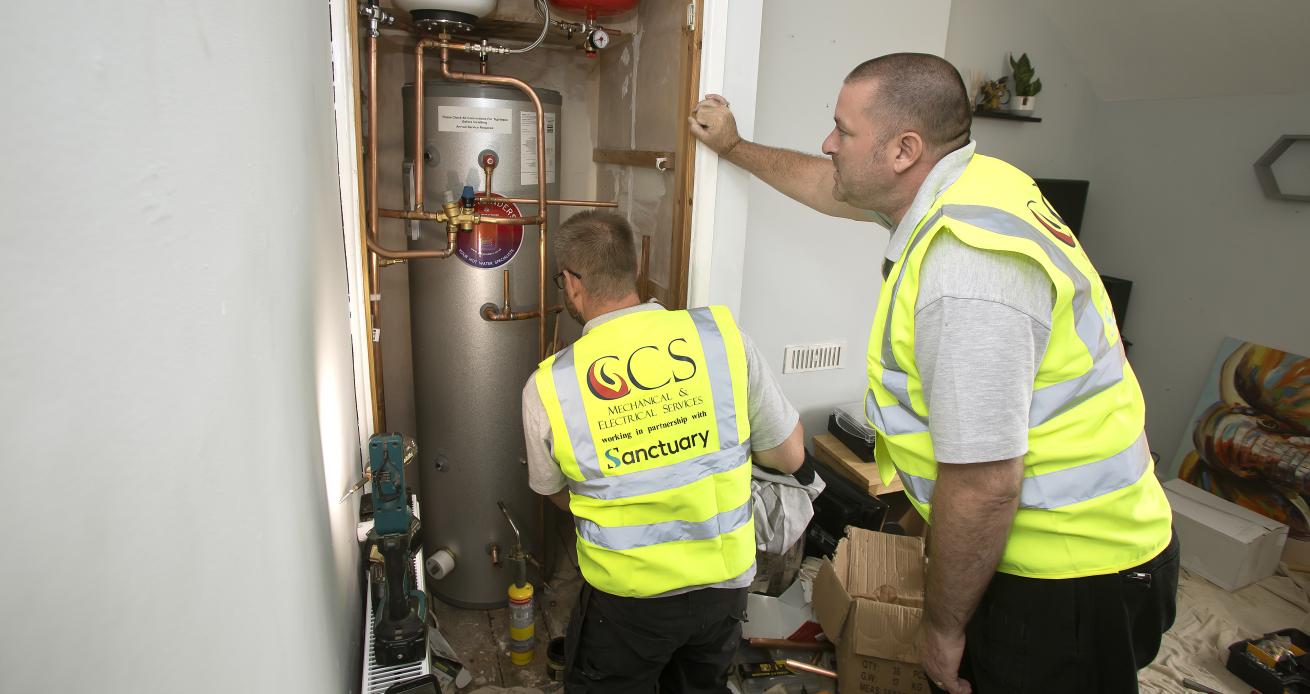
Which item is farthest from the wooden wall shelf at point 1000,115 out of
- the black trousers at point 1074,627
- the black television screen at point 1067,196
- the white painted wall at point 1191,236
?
the black trousers at point 1074,627

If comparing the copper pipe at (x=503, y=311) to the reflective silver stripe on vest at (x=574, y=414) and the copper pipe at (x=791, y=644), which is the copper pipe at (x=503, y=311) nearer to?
the reflective silver stripe on vest at (x=574, y=414)

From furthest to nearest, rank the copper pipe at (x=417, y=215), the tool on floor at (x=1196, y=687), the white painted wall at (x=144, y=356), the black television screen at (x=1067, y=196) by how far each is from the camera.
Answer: the black television screen at (x=1067, y=196) → the tool on floor at (x=1196, y=687) → the copper pipe at (x=417, y=215) → the white painted wall at (x=144, y=356)

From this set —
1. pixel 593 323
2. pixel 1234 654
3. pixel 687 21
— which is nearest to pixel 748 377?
pixel 593 323

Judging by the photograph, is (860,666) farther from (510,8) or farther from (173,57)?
(510,8)

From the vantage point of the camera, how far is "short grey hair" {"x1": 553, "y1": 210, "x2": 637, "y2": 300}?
1.44m

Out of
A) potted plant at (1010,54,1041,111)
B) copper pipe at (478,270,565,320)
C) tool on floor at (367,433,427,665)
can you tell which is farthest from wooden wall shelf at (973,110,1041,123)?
tool on floor at (367,433,427,665)

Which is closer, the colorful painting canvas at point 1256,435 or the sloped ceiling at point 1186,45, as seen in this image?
the sloped ceiling at point 1186,45

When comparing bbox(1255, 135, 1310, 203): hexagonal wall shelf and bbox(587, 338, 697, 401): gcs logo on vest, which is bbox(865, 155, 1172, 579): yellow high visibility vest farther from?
bbox(1255, 135, 1310, 203): hexagonal wall shelf

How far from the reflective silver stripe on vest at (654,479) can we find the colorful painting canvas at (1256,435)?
9.54ft

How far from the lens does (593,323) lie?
1442 millimetres

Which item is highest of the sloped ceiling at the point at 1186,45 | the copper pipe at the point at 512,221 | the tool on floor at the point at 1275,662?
the sloped ceiling at the point at 1186,45

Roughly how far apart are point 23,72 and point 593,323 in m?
1.22

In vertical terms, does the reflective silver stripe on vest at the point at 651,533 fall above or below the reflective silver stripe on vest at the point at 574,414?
below

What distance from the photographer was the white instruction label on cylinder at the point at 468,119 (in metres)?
1.89
